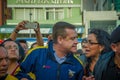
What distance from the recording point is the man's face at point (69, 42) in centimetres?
501

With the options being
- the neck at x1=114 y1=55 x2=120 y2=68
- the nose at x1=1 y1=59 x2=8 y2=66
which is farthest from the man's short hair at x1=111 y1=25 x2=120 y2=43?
the nose at x1=1 y1=59 x2=8 y2=66

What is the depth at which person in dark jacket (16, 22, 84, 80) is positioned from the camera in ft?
16.4

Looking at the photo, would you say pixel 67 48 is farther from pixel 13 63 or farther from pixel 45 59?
pixel 13 63

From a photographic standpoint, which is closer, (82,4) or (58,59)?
(58,59)

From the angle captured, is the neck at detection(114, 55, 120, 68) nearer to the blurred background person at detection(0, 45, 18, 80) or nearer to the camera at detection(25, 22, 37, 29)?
the blurred background person at detection(0, 45, 18, 80)

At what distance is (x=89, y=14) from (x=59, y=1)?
46.4 feet

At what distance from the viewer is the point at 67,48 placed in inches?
198

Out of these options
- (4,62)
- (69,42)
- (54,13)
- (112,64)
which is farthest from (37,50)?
(54,13)

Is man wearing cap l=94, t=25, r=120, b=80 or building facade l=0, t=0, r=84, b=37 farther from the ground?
building facade l=0, t=0, r=84, b=37

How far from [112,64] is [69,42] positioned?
658mm

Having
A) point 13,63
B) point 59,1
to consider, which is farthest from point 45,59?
point 59,1

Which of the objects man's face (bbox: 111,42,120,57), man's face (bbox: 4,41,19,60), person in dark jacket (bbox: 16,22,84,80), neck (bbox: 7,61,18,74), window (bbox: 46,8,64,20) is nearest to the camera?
man's face (bbox: 111,42,120,57)

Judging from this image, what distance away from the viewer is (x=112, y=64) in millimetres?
4617

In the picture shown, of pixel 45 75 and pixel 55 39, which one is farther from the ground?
pixel 55 39
